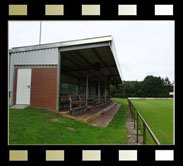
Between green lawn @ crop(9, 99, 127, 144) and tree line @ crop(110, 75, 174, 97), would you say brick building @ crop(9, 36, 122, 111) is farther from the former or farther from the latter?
tree line @ crop(110, 75, 174, 97)

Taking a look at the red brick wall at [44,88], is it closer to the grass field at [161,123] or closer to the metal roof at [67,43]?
the metal roof at [67,43]

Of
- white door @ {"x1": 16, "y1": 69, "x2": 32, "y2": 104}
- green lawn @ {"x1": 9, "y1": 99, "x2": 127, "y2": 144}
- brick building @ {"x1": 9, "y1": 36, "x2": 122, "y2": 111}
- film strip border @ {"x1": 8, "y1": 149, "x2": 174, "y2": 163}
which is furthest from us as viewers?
white door @ {"x1": 16, "y1": 69, "x2": 32, "y2": 104}

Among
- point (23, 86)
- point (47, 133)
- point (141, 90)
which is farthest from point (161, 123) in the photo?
point (141, 90)

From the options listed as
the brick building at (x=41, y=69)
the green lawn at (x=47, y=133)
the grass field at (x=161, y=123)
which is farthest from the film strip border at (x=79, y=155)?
the brick building at (x=41, y=69)

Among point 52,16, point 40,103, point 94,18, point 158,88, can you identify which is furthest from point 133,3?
point 158,88

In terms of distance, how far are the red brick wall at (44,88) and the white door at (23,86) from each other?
9.6 inches

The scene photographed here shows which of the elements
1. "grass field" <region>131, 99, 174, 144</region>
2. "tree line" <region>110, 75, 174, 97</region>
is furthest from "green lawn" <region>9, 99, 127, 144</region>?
"tree line" <region>110, 75, 174, 97</region>

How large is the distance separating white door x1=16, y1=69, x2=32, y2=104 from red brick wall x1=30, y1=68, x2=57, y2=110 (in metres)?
0.24

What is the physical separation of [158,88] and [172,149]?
56261 mm

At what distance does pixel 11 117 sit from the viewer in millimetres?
4496

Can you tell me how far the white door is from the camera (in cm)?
614

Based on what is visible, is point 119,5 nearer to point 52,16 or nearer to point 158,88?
point 52,16

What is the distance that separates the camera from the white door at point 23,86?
20.1 feet

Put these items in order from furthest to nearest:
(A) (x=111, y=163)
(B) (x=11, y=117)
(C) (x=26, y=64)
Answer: (C) (x=26, y=64), (B) (x=11, y=117), (A) (x=111, y=163)
